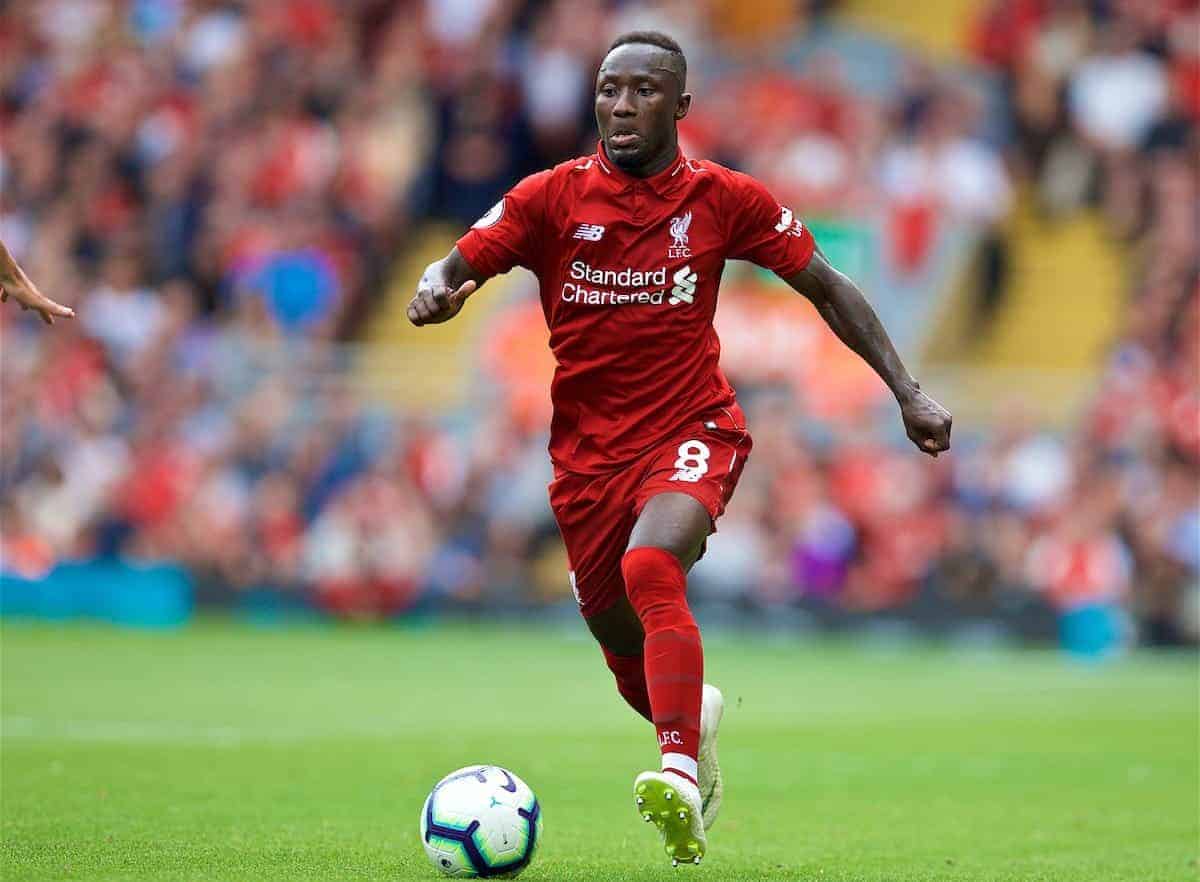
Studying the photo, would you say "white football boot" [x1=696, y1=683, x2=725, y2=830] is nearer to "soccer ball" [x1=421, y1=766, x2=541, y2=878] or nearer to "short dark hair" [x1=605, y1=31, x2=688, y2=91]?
"soccer ball" [x1=421, y1=766, x2=541, y2=878]

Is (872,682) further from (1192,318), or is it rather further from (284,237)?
(284,237)

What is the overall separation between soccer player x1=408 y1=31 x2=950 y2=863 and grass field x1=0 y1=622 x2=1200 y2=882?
1.13 metres

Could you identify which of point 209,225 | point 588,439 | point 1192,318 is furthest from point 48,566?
point 588,439

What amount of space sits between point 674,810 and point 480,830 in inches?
27.4

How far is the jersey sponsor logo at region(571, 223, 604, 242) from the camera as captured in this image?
24.5 ft

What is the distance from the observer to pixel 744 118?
23500mm

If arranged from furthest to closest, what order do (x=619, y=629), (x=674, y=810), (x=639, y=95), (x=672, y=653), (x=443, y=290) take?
(x=619, y=629) < (x=639, y=95) < (x=443, y=290) < (x=672, y=653) < (x=674, y=810)

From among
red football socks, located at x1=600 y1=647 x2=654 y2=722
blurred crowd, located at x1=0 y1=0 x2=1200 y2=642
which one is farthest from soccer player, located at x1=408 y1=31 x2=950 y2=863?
blurred crowd, located at x1=0 y1=0 x2=1200 y2=642

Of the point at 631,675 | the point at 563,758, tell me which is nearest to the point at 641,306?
the point at 631,675

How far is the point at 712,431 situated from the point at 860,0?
1935cm

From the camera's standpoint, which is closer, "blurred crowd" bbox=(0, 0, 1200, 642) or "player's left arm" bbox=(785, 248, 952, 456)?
"player's left arm" bbox=(785, 248, 952, 456)

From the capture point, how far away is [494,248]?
741cm

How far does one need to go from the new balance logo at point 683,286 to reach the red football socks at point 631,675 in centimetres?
136

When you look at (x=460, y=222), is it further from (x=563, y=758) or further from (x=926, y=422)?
(x=926, y=422)
